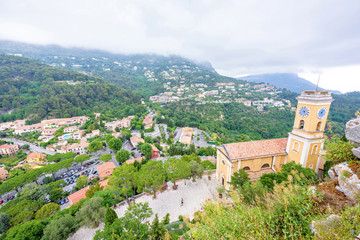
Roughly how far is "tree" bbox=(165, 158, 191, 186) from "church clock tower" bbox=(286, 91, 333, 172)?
1113cm

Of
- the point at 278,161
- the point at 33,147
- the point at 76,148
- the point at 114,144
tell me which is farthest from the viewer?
the point at 33,147

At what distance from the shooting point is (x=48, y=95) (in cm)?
6838

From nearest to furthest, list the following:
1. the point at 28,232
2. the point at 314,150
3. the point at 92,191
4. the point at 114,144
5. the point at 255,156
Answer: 1. the point at 28,232
2. the point at 314,150
3. the point at 255,156
4. the point at 92,191
5. the point at 114,144

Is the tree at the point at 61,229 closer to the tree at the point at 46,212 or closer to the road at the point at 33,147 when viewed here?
the tree at the point at 46,212

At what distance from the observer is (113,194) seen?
16344 millimetres

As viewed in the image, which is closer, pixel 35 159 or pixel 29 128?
pixel 35 159

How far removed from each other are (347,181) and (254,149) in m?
11.3

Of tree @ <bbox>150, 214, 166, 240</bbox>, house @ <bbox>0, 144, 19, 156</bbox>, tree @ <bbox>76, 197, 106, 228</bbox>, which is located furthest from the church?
house @ <bbox>0, 144, 19, 156</bbox>

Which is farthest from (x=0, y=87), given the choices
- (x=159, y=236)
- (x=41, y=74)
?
(x=159, y=236)

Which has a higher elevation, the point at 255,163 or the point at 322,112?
the point at 322,112

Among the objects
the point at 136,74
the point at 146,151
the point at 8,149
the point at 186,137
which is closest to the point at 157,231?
the point at 146,151

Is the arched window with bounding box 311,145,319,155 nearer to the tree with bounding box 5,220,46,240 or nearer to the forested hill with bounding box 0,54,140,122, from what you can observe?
the tree with bounding box 5,220,46,240

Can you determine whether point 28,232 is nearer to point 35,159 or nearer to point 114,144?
point 114,144

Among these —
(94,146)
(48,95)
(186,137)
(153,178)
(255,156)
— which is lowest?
(186,137)
